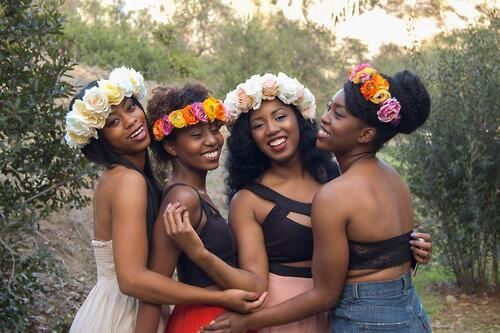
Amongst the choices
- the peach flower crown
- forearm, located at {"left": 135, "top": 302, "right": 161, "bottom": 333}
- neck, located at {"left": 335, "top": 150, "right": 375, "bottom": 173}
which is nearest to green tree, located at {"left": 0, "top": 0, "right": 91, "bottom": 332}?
forearm, located at {"left": 135, "top": 302, "right": 161, "bottom": 333}

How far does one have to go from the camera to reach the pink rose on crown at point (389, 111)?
3.01 metres

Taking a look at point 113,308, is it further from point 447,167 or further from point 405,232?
point 447,167

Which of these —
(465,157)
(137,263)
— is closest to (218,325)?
(137,263)

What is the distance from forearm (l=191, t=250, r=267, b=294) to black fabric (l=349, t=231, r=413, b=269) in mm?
424

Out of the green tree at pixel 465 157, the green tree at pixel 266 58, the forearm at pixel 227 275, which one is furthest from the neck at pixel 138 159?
the green tree at pixel 266 58

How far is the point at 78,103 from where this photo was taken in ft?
10.5

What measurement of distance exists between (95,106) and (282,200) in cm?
93

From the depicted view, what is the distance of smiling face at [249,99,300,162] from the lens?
344 centimetres

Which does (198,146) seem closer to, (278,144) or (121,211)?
(278,144)

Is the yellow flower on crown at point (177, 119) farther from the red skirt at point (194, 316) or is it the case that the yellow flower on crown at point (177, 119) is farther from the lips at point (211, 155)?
the red skirt at point (194, 316)

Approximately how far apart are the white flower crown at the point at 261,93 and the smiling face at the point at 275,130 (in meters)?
0.04

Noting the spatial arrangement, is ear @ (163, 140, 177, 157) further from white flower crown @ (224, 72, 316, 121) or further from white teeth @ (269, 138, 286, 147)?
white teeth @ (269, 138, 286, 147)

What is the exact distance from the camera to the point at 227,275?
3.10m

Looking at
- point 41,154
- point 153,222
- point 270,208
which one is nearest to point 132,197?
point 153,222
